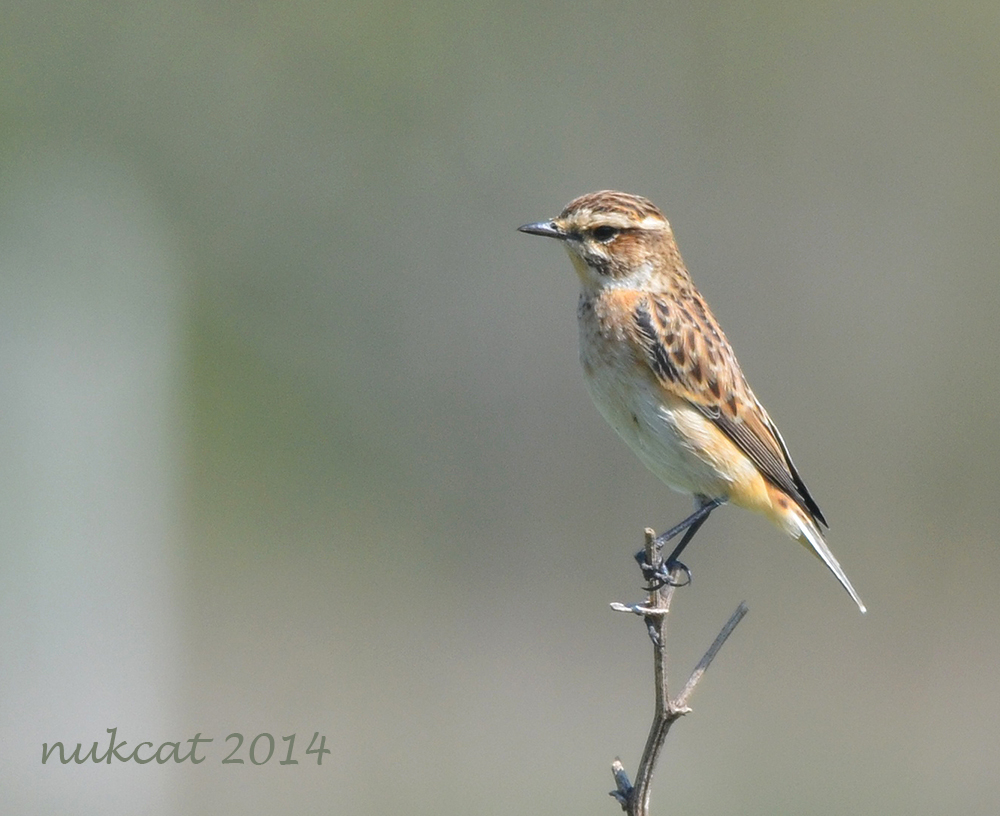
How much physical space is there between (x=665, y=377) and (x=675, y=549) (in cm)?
58

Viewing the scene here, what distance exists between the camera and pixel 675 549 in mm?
4488

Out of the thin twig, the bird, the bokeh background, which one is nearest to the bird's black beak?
the bird

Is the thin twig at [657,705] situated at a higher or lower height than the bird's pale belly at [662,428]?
lower

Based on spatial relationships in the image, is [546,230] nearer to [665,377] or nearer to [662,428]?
[665,377]

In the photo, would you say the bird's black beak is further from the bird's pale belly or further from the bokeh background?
the bokeh background

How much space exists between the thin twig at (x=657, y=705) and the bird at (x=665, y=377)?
3.06ft

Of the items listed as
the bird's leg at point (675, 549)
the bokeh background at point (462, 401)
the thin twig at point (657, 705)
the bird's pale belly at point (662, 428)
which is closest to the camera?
the thin twig at point (657, 705)

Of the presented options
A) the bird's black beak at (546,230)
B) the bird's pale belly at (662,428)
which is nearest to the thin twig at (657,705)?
the bird's pale belly at (662,428)

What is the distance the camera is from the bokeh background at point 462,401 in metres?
7.68

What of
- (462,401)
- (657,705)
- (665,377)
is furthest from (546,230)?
(462,401)

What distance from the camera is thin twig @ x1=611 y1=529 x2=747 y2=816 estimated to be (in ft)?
10.00

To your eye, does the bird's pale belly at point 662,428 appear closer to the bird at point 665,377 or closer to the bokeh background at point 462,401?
→ the bird at point 665,377

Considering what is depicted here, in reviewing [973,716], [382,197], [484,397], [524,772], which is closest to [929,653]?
[973,716]

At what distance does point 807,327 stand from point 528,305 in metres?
2.35
